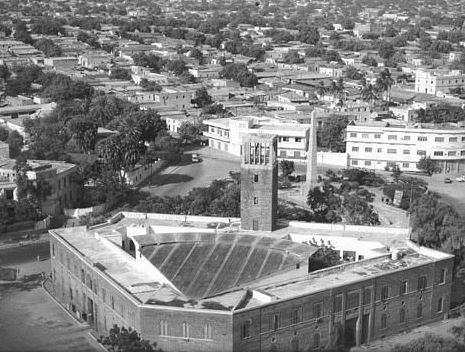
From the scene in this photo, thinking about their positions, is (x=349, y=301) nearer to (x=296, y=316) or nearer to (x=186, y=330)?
(x=296, y=316)

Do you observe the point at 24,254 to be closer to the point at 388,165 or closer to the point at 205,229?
the point at 205,229

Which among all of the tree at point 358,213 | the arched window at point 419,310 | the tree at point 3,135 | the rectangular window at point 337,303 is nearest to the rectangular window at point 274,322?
the rectangular window at point 337,303

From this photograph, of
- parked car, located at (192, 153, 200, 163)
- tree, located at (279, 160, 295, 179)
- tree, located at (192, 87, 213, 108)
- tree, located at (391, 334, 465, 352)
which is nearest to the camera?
tree, located at (391, 334, 465, 352)

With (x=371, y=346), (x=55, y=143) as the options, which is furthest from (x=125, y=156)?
(x=371, y=346)

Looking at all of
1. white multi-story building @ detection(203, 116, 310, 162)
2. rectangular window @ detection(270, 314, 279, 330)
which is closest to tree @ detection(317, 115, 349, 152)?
white multi-story building @ detection(203, 116, 310, 162)

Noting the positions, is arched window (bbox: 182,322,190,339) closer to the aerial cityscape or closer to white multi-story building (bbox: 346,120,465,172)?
the aerial cityscape
